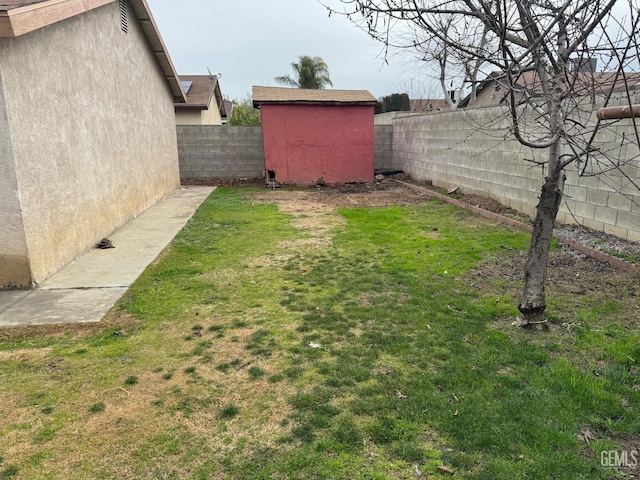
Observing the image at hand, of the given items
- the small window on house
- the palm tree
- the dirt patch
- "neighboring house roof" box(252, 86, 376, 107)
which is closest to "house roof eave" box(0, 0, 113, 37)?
the small window on house

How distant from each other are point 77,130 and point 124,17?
13.0ft

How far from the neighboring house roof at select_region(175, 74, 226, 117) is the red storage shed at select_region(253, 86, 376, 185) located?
16.7 ft

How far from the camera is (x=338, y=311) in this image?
401 cm

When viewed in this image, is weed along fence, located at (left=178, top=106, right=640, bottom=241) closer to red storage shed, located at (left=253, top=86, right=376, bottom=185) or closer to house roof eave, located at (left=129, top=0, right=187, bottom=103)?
red storage shed, located at (left=253, top=86, right=376, bottom=185)

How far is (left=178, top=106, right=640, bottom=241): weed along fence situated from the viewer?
5547mm

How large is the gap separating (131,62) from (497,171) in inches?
318

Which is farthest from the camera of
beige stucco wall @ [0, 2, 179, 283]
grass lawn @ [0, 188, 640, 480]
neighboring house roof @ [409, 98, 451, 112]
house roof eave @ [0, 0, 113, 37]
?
neighboring house roof @ [409, 98, 451, 112]

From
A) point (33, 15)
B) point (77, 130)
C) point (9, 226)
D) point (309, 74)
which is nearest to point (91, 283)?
Result: point (9, 226)

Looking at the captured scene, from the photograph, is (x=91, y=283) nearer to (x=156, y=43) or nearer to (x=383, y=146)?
(x=156, y=43)

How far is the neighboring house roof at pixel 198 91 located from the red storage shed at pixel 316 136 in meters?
5.11

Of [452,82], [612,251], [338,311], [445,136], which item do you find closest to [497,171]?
[445,136]

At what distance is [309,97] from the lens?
13.4 m

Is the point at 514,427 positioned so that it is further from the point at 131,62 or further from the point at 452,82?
the point at 131,62

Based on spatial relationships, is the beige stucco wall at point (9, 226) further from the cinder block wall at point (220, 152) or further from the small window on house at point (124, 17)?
the cinder block wall at point (220, 152)
